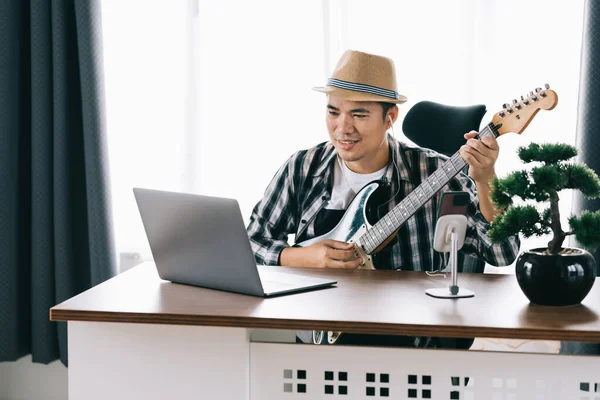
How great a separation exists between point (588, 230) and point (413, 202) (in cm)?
60

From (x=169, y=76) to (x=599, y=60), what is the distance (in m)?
1.73

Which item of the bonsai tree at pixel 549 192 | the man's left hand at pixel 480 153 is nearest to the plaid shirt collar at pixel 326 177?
the man's left hand at pixel 480 153

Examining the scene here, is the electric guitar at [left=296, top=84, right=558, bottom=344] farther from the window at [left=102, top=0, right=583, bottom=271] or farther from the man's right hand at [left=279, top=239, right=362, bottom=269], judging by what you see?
the window at [left=102, top=0, right=583, bottom=271]

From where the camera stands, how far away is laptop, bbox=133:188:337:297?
1.50 metres

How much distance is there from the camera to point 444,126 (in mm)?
2225

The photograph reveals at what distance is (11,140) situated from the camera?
2.93m

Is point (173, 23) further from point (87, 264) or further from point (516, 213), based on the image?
point (516, 213)

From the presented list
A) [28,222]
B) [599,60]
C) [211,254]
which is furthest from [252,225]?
[599,60]

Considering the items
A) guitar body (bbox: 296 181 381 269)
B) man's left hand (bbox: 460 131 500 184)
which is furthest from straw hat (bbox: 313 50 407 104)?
man's left hand (bbox: 460 131 500 184)

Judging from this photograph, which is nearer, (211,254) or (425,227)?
(211,254)

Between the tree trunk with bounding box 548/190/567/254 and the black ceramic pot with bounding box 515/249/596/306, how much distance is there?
4 cm

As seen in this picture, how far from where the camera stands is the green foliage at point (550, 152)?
1.49 meters

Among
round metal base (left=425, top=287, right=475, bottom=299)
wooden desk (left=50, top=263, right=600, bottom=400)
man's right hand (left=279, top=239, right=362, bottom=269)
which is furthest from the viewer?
A: man's right hand (left=279, top=239, right=362, bottom=269)

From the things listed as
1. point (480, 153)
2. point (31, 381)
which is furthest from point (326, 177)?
point (31, 381)
